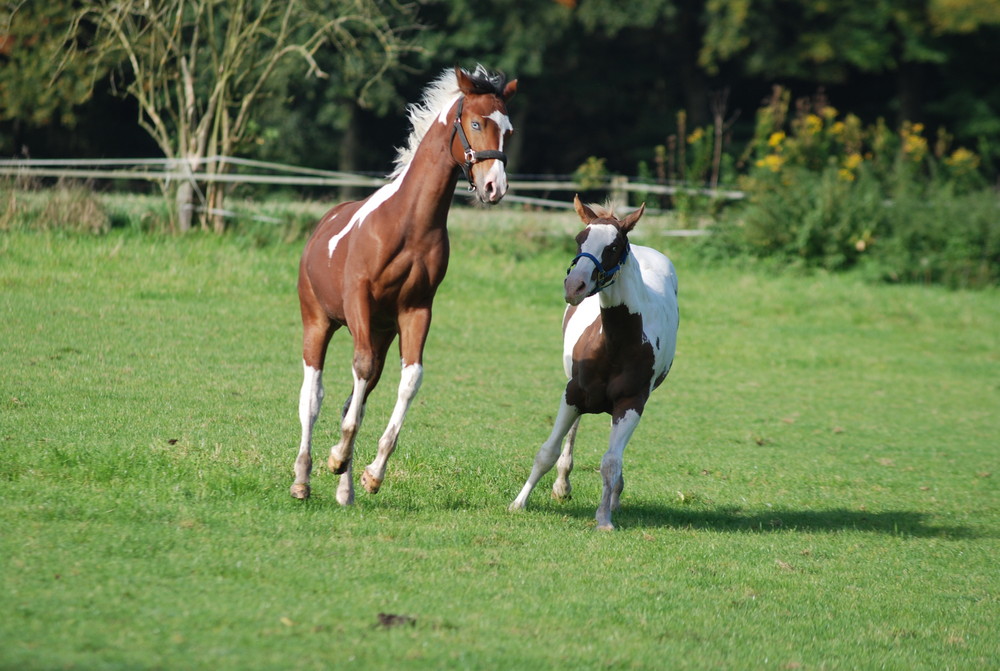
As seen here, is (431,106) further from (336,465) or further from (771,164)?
(771,164)

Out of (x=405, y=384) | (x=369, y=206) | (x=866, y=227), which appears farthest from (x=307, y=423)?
(x=866, y=227)

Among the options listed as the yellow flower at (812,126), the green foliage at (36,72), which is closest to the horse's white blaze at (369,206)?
the yellow flower at (812,126)

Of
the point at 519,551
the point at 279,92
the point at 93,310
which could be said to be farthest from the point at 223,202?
the point at 519,551

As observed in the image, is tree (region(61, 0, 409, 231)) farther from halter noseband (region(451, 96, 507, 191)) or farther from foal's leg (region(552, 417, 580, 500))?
halter noseband (region(451, 96, 507, 191))

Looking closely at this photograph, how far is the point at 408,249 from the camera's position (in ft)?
24.0

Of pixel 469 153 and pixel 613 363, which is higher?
pixel 469 153

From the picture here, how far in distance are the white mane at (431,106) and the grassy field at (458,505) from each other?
2479 mm

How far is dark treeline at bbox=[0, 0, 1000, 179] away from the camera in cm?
3516

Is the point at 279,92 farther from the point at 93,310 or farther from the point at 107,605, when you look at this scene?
the point at 107,605

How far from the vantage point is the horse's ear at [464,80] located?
23.4 ft

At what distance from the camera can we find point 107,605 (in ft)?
16.8

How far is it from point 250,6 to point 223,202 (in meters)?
4.17

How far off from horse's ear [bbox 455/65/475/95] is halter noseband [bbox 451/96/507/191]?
0.30 feet

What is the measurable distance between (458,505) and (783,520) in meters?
2.68
